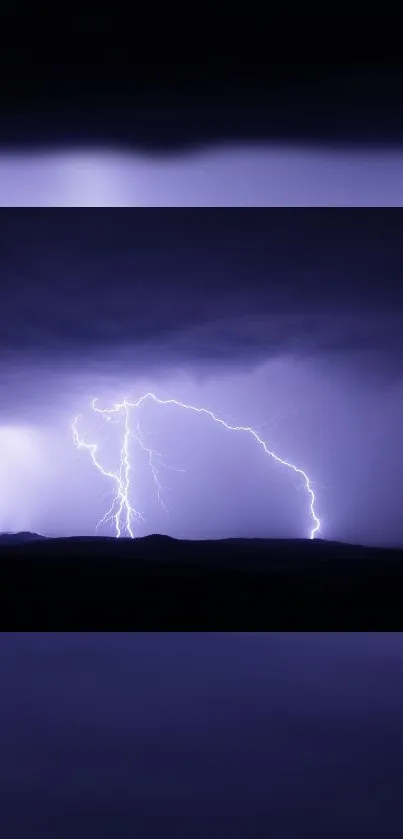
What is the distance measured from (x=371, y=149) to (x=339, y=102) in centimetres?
16

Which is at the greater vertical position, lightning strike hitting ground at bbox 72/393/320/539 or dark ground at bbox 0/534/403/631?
lightning strike hitting ground at bbox 72/393/320/539

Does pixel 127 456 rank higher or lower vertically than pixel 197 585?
higher

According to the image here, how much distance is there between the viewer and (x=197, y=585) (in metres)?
1.94

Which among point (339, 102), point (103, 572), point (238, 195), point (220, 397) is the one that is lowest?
point (103, 572)

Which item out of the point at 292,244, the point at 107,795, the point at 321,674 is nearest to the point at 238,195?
the point at 292,244

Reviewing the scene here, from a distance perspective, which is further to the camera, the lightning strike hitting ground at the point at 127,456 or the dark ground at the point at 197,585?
the lightning strike hitting ground at the point at 127,456

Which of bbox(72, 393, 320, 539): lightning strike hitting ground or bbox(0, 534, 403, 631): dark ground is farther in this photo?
bbox(72, 393, 320, 539): lightning strike hitting ground

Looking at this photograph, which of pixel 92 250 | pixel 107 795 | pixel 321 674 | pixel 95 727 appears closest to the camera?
pixel 107 795

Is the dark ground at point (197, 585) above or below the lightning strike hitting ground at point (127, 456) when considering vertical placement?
below

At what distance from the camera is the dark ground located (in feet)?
6.17

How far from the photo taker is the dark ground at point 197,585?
74.1 inches

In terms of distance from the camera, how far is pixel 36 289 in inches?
82.7

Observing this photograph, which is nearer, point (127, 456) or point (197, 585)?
point (197, 585)

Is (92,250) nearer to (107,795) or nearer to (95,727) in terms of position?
(95,727)
